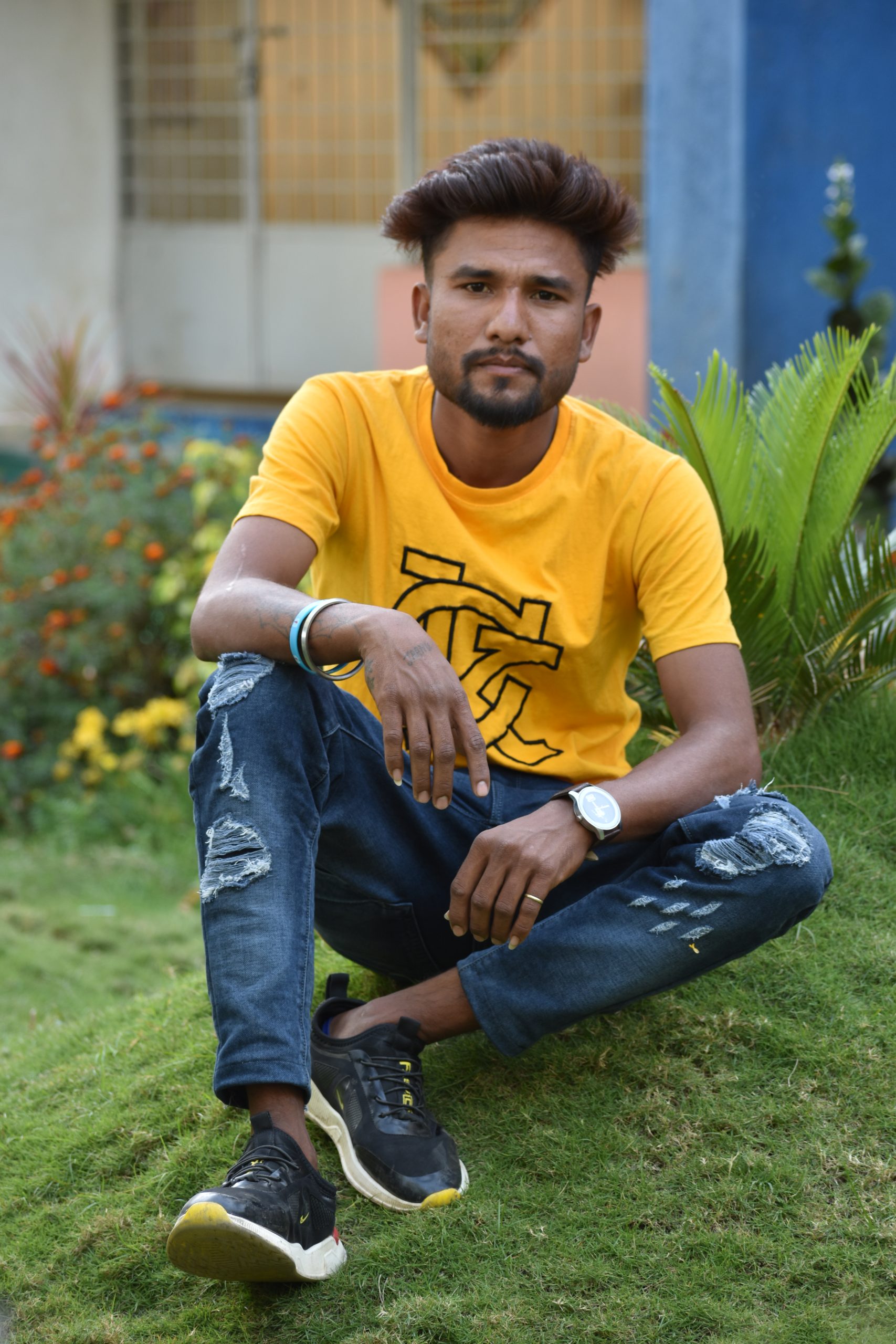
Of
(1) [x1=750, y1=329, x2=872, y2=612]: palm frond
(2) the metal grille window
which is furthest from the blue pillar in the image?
(1) [x1=750, y1=329, x2=872, y2=612]: palm frond

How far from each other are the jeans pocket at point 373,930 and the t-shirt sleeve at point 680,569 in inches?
27.3

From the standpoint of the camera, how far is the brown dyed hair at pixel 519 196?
8.84 ft

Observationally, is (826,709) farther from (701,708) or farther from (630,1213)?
(630,1213)

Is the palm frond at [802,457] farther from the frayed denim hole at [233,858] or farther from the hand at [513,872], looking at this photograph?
the frayed denim hole at [233,858]

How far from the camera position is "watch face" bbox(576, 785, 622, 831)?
234 cm

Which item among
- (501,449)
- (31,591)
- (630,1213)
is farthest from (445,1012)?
(31,591)

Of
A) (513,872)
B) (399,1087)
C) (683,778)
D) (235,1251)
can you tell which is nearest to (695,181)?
(683,778)

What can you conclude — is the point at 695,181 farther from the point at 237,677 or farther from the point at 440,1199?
the point at 440,1199

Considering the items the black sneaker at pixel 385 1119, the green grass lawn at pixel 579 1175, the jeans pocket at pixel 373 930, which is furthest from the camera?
the jeans pocket at pixel 373 930


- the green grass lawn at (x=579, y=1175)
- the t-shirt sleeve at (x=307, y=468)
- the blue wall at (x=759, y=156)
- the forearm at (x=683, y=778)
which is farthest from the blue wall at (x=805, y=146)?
the forearm at (x=683, y=778)

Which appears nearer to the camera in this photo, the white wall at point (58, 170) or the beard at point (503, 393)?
the beard at point (503, 393)

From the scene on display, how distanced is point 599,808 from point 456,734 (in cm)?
28

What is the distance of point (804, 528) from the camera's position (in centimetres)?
362

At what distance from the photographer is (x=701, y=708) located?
2.56 metres
